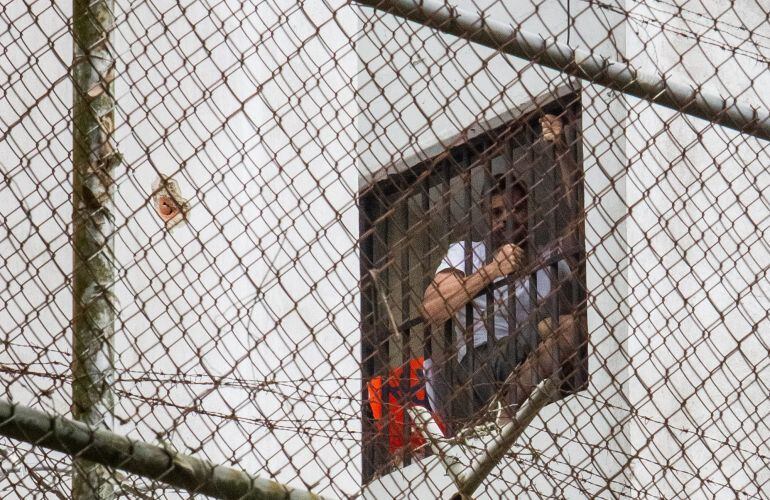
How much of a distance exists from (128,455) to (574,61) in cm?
152

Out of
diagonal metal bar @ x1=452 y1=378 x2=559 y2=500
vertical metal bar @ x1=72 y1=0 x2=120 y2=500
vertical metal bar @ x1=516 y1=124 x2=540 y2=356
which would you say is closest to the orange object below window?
diagonal metal bar @ x1=452 y1=378 x2=559 y2=500

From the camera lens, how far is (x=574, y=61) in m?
3.81

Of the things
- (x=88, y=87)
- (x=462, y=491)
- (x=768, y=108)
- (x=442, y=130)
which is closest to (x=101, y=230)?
(x=88, y=87)

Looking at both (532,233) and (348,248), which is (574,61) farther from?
(348,248)

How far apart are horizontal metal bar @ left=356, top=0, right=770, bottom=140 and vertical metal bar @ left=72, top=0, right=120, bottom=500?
2.14ft

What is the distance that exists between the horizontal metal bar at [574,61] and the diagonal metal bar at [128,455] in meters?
1.16

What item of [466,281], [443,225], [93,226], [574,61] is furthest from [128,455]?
[443,225]

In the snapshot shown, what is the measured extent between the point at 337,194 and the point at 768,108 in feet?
7.22

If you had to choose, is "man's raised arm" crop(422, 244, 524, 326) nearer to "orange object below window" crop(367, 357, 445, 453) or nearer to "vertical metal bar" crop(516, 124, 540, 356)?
"vertical metal bar" crop(516, 124, 540, 356)

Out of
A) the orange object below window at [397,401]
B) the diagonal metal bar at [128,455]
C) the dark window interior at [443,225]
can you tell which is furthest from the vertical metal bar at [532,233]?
the diagonal metal bar at [128,455]

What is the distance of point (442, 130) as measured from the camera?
829 centimetres

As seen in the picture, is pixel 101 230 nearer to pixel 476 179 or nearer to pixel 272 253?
pixel 272 253

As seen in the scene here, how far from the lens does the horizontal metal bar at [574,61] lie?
3668 mm

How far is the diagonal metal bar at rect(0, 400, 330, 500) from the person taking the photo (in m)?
3.05
